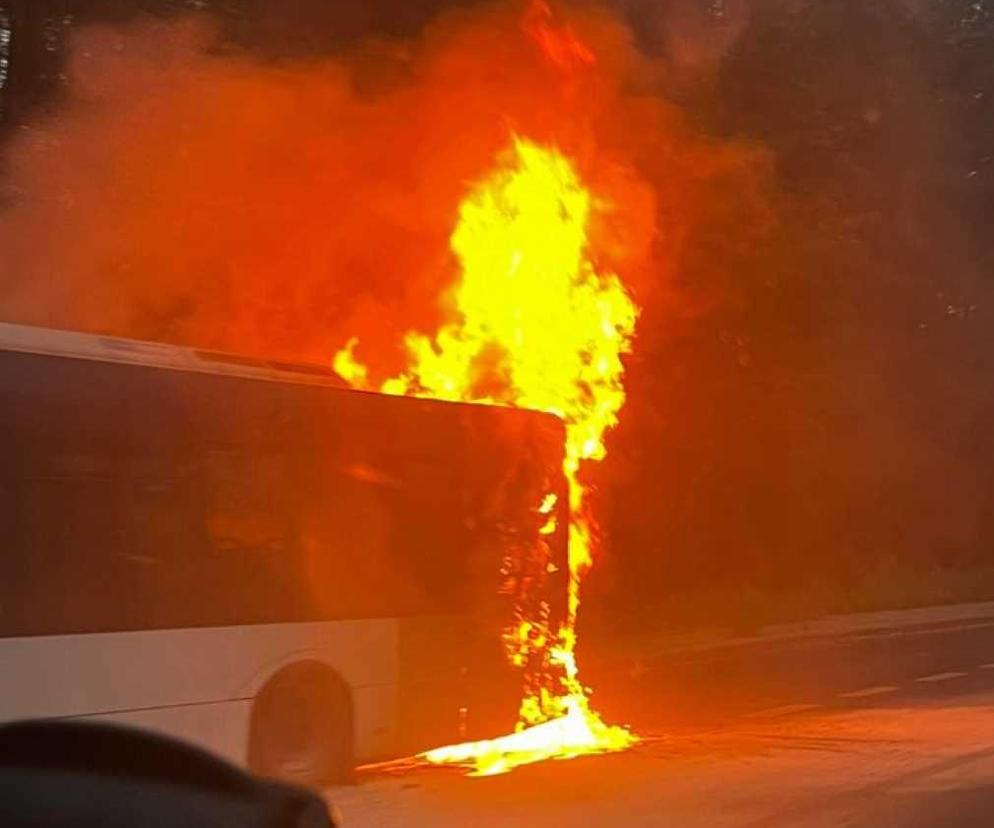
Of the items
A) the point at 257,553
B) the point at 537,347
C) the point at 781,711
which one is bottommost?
the point at 781,711

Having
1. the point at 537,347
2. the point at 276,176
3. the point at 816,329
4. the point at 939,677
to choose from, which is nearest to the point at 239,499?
the point at 537,347

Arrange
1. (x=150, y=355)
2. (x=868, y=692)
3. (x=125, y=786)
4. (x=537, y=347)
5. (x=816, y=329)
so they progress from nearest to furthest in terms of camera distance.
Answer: (x=125, y=786), (x=150, y=355), (x=537, y=347), (x=868, y=692), (x=816, y=329)

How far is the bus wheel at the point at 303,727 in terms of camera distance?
9.24 meters

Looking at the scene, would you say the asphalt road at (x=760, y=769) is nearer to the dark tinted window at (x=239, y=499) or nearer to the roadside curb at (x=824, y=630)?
the dark tinted window at (x=239, y=499)

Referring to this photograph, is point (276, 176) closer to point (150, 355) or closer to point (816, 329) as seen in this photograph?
point (150, 355)

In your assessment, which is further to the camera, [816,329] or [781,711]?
[816,329]

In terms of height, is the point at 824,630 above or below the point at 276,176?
below

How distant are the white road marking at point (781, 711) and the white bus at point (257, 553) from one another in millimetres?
3146

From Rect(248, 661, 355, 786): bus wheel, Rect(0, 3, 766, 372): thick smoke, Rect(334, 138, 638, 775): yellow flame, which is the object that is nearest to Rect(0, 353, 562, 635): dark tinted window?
Rect(248, 661, 355, 786): bus wheel

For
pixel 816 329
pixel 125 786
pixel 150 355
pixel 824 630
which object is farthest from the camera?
pixel 816 329

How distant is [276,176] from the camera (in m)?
16.8

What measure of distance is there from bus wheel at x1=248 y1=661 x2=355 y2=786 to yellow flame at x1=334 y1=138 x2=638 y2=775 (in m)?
1.35

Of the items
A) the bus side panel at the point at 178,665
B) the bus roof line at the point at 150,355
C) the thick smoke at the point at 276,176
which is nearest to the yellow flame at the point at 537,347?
the thick smoke at the point at 276,176

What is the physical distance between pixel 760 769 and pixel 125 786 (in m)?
8.03
